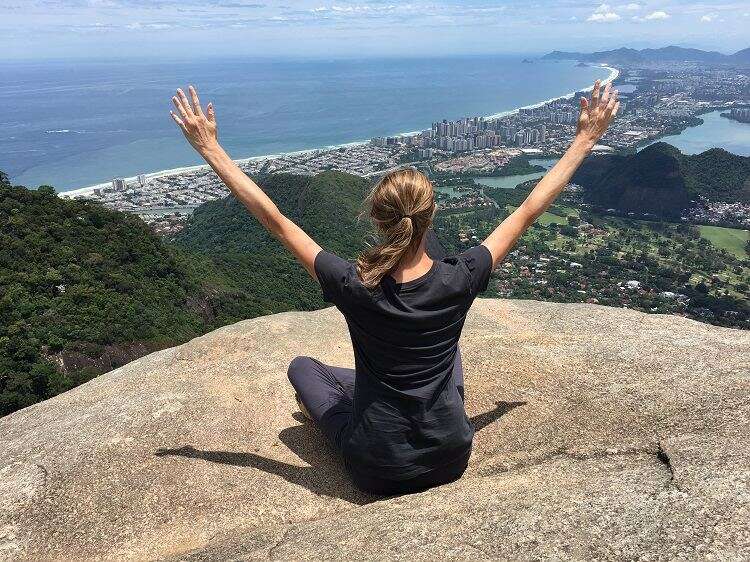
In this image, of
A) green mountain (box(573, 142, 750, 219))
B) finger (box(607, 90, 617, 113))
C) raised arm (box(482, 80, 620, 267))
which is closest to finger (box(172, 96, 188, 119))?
raised arm (box(482, 80, 620, 267))

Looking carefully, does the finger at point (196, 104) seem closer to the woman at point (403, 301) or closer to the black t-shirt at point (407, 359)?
the woman at point (403, 301)

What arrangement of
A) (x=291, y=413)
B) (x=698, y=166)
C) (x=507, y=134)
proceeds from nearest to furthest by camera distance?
(x=291, y=413), (x=698, y=166), (x=507, y=134)

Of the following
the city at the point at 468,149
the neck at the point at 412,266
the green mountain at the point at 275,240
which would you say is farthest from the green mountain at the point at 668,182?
the neck at the point at 412,266

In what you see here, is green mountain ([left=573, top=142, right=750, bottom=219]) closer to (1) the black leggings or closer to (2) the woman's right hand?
(2) the woman's right hand

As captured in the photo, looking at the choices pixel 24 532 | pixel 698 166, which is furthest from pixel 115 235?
pixel 698 166

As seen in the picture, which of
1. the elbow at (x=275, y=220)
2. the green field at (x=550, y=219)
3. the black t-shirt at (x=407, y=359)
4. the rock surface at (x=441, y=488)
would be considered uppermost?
the elbow at (x=275, y=220)

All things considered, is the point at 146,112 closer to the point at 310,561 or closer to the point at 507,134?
the point at 507,134
